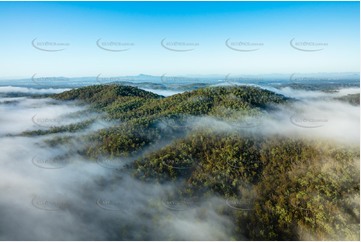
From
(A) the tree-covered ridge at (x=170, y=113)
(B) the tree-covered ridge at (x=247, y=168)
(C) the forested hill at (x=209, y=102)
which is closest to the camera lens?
(B) the tree-covered ridge at (x=247, y=168)

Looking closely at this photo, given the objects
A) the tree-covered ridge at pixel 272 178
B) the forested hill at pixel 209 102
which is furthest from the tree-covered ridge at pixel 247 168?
the forested hill at pixel 209 102

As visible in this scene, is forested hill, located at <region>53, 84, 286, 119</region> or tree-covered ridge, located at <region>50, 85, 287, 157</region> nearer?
tree-covered ridge, located at <region>50, 85, 287, 157</region>

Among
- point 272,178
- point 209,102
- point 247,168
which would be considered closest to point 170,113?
point 209,102

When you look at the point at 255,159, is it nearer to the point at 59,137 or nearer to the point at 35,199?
the point at 35,199

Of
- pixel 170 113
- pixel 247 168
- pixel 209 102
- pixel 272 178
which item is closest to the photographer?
pixel 272 178

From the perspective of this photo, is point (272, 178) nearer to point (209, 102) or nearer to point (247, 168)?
point (247, 168)

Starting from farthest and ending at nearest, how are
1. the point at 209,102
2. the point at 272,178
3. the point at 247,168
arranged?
1. the point at 209,102
2. the point at 247,168
3. the point at 272,178

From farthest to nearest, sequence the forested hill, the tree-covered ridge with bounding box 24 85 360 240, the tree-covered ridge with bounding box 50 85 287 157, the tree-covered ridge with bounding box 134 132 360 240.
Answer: the forested hill → the tree-covered ridge with bounding box 50 85 287 157 → the tree-covered ridge with bounding box 24 85 360 240 → the tree-covered ridge with bounding box 134 132 360 240

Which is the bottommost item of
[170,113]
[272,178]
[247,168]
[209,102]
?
[272,178]

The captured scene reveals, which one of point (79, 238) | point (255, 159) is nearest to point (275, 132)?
point (255, 159)

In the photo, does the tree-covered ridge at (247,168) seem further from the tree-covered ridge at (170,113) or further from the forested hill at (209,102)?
the forested hill at (209,102)

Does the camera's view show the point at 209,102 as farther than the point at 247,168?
Yes

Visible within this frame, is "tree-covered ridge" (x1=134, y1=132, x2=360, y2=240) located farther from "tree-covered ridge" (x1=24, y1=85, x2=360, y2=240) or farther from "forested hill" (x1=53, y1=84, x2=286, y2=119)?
"forested hill" (x1=53, y1=84, x2=286, y2=119)

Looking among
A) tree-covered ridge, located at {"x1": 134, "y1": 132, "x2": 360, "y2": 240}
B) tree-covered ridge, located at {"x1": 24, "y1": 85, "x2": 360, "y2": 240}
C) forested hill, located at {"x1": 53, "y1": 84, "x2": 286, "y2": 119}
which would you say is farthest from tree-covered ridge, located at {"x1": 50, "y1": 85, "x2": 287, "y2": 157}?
tree-covered ridge, located at {"x1": 134, "y1": 132, "x2": 360, "y2": 240}
